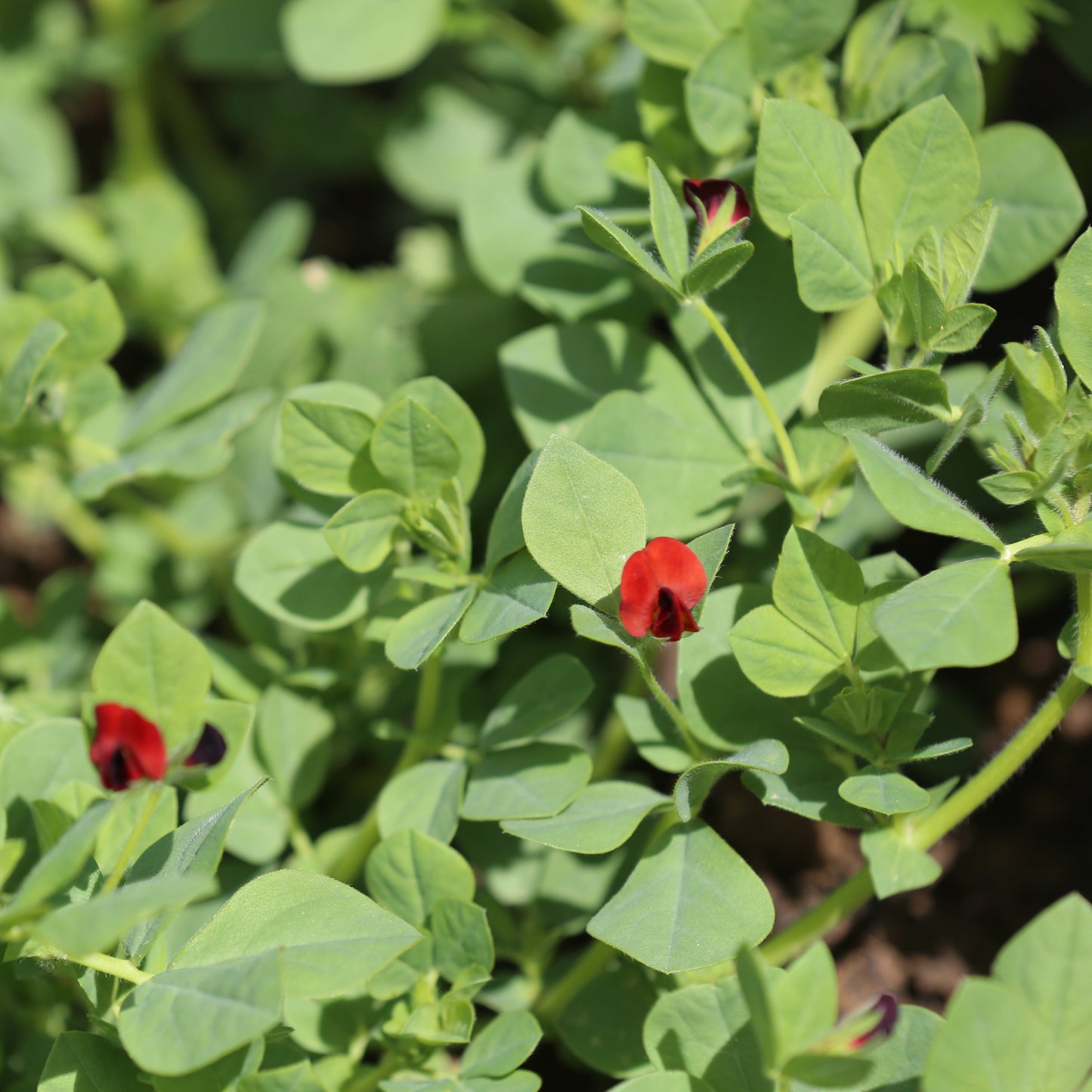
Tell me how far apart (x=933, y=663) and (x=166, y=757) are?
88 cm

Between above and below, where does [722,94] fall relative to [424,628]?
above

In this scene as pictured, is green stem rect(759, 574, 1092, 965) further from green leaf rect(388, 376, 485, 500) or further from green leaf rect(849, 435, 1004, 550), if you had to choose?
green leaf rect(388, 376, 485, 500)

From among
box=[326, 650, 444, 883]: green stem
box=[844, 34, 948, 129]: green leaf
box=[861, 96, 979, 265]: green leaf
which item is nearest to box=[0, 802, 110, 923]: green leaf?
box=[326, 650, 444, 883]: green stem

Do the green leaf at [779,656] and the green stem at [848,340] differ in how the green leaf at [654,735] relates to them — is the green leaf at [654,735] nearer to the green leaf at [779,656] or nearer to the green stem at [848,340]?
the green leaf at [779,656]

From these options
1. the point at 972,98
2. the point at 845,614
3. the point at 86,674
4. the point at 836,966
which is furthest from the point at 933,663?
the point at 86,674

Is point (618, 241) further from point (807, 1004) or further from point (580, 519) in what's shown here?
point (807, 1004)

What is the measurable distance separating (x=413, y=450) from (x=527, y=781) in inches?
18.8

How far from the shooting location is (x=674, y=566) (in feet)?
4.13

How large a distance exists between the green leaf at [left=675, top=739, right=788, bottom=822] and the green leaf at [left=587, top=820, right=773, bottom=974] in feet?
0.19

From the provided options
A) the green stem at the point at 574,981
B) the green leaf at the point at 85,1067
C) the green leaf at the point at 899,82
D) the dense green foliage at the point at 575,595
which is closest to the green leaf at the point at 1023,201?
the dense green foliage at the point at 575,595

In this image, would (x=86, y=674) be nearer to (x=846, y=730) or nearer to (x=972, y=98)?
(x=846, y=730)

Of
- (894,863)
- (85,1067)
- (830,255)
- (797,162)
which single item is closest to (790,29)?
(797,162)

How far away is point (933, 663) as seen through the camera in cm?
110

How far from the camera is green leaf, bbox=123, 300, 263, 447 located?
6.46 feet
